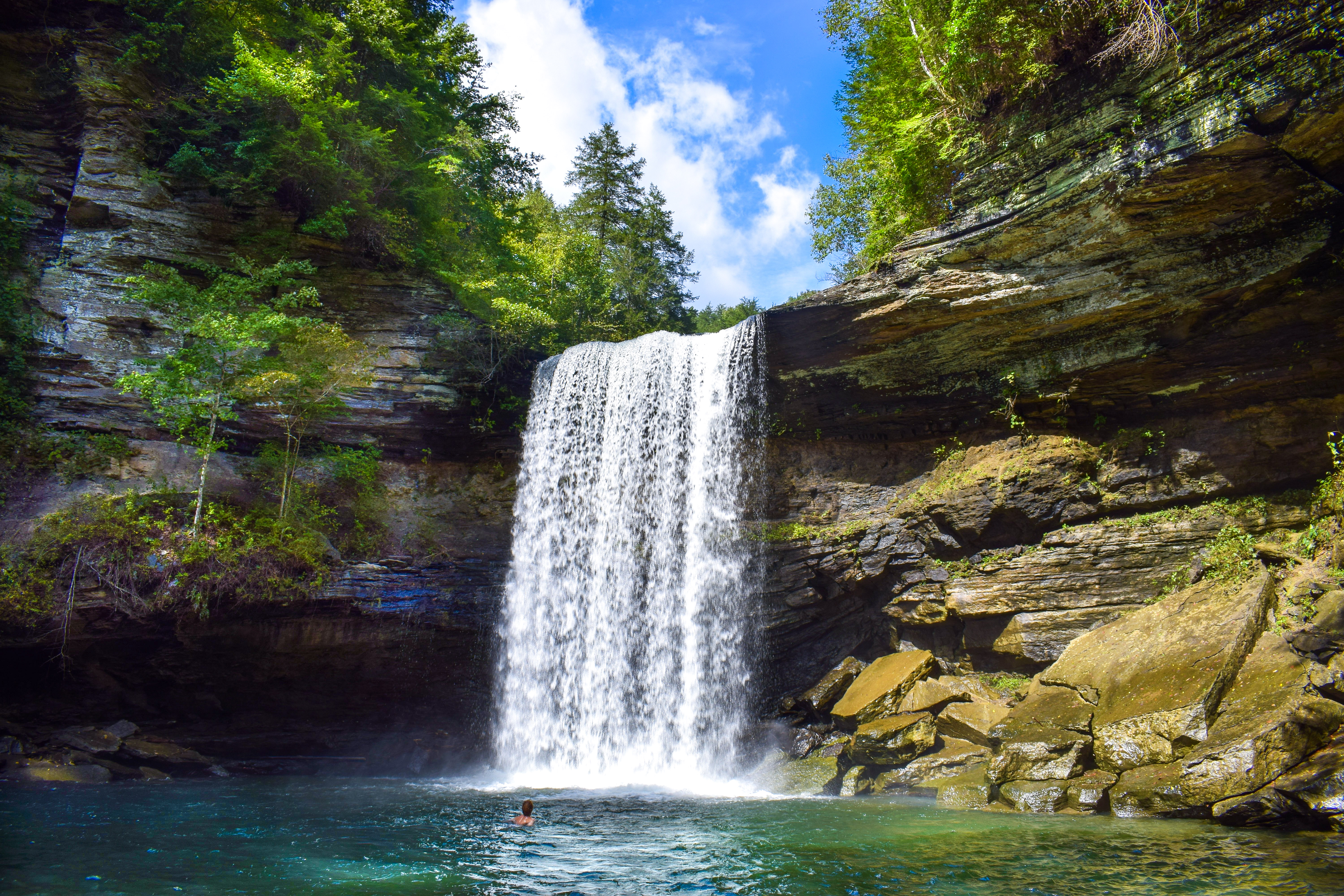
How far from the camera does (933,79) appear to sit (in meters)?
13.1

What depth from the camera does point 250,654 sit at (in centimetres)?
1293

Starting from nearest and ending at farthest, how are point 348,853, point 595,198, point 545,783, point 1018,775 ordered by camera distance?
point 348,853, point 1018,775, point 545,783, point 595,198

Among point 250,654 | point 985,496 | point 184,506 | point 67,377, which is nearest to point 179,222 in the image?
point 67,377

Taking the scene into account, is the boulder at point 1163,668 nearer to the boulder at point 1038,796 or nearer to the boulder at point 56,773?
the boulder at point 1038,796

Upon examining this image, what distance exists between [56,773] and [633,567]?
10.0m

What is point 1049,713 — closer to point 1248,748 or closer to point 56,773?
point 1248,748

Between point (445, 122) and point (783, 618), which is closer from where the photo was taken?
point (783, 618)

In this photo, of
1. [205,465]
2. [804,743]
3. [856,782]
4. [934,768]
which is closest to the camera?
[934,768]

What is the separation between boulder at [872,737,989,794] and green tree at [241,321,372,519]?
12321mm

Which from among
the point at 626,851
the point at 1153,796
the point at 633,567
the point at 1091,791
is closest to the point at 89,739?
the point at 633,567

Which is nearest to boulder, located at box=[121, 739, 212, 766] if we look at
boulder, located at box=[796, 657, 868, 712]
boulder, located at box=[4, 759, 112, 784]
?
boulder, located at box=[4, 759, 112, 784]

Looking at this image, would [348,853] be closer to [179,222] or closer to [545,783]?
[545,783]

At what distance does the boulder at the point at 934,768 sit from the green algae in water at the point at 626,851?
3.11 feet

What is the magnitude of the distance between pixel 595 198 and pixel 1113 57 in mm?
21628
